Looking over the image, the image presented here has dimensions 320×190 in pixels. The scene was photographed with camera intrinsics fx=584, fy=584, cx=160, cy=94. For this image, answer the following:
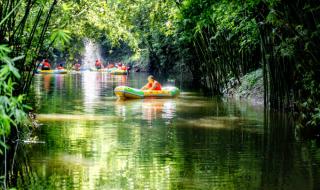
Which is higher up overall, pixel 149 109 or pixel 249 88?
pixel 249 88

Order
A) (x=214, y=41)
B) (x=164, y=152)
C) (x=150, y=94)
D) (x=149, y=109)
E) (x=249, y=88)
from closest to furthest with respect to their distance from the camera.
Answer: (x=164, y=152), (x=149, y=109), (x=249, y=88), (x=150, y=94), (x=214, y=41)

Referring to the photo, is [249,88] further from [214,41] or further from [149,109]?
[149,109]

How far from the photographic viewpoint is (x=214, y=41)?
80.8 ft

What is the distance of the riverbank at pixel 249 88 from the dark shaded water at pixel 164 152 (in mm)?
3833

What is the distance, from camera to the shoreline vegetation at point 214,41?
23.4 feet

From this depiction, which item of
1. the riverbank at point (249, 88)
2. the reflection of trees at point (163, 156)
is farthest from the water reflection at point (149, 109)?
the riverbank at point (249, 88)

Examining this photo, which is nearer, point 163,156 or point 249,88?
point 163,156

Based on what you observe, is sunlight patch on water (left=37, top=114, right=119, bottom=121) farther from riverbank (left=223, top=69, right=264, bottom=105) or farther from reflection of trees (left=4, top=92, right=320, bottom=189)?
riverbank (left=223, top=69, right=264, bottom=105)

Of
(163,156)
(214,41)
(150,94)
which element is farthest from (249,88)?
(163,156)

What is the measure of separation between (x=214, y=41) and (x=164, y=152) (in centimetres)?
1427

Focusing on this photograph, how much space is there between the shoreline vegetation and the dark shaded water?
75 centimetres

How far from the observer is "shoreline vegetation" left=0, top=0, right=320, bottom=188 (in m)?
7.14

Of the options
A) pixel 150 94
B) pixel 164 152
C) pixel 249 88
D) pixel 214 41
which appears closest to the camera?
pixel 164 152

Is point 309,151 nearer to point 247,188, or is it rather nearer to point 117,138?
point 247,188
